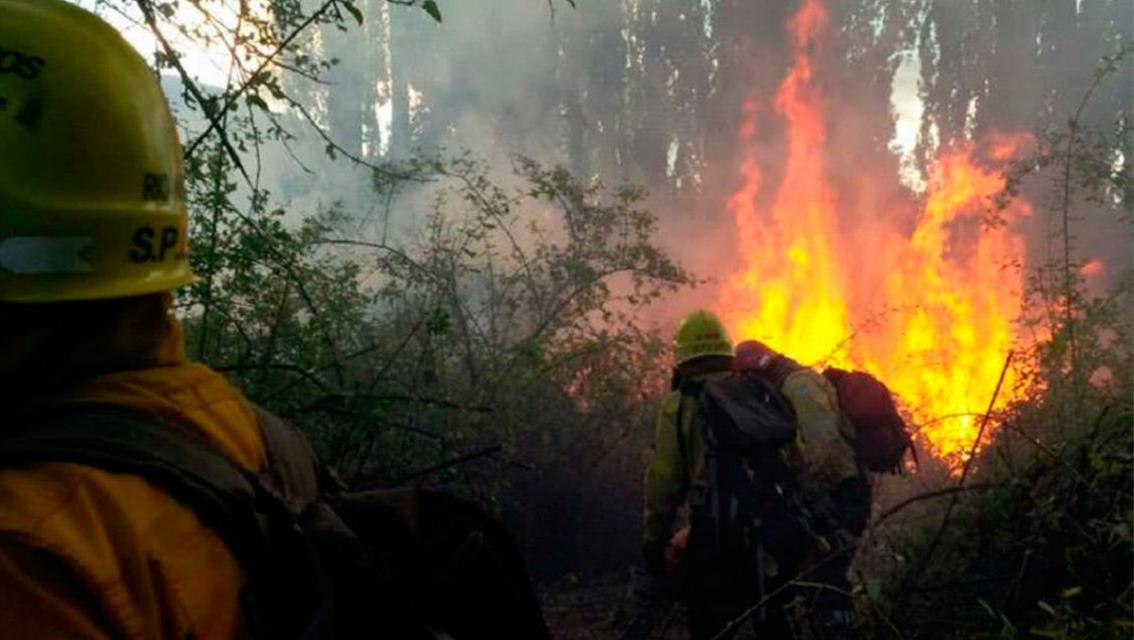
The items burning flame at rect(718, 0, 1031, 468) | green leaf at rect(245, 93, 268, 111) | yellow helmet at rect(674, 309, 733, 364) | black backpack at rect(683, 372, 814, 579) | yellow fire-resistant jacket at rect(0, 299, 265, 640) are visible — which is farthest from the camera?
burning flame at rect(718, 0, 1031, 468)

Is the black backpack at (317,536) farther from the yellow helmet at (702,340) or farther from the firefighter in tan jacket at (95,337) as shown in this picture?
the yellow helmet at (702,340)

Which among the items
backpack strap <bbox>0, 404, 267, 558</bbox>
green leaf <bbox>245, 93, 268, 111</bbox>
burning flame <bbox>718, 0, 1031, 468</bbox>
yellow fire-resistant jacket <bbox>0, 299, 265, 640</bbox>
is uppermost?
burning flame <bbox>718, 0, 1031, 468</bbox>

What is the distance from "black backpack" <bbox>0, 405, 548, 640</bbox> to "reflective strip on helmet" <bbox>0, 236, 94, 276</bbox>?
19cm

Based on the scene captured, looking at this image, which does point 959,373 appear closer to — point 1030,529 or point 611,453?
point 611,453

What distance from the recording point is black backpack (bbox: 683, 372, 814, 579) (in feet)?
14.1

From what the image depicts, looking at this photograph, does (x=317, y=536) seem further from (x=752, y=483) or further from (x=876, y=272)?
(x=876, y=272)

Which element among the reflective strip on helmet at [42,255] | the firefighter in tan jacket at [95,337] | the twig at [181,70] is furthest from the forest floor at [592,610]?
the reflective strip on helmet at [42,255]

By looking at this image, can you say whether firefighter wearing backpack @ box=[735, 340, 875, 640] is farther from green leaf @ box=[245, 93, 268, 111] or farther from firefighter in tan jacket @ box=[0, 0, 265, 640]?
firefighter in tan jacket @ box=[0, 0, 265, 640]

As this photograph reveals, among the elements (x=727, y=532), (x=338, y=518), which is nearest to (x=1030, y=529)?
(x=727, y=532)

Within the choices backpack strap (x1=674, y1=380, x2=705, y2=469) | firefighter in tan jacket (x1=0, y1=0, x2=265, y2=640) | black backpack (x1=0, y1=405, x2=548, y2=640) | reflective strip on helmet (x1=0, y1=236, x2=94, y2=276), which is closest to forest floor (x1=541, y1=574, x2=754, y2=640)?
backpack strap (x1=674, y1=380, x2=705, y2=469)

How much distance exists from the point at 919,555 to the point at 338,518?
4.11 metres

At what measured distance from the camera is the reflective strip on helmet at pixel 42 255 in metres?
1.07

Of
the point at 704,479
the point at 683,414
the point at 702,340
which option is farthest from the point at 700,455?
the point at 702,340

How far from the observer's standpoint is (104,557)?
90cm
